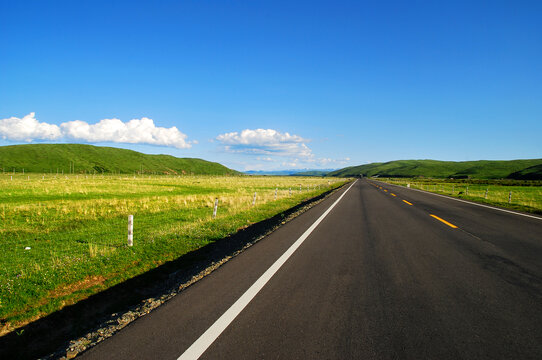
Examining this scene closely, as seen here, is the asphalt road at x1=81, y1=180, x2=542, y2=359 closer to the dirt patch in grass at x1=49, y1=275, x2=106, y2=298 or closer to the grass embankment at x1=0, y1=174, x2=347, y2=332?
the grass embankment at x1=0, y1=174, x2=347, y2=332

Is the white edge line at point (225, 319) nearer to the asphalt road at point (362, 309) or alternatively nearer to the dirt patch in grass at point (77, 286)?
the asphalt road at point (362, 309)

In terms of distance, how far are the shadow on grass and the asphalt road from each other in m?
0.90

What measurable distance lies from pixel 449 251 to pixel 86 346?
23.2 feet

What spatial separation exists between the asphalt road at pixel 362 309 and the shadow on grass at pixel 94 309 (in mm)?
903

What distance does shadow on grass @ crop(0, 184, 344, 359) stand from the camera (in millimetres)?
3650

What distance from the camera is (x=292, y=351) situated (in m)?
2.79

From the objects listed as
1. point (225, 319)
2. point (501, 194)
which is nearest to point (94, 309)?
point (225, 319)

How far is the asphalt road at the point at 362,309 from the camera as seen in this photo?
9.28 ft

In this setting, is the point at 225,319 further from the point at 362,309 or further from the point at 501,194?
the point at 501,194

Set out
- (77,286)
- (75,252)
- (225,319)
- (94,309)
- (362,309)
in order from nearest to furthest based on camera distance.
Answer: (225,319), (362,309), (94,309), (77,286), (75,252)

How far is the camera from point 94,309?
15.4 ft

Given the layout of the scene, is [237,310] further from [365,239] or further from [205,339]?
[365,239]

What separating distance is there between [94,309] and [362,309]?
4284 mm

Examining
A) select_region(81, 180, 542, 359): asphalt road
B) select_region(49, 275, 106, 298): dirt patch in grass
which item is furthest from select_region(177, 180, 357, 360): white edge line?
select_region(49, 275, 106, 298): dirt patch in grass
